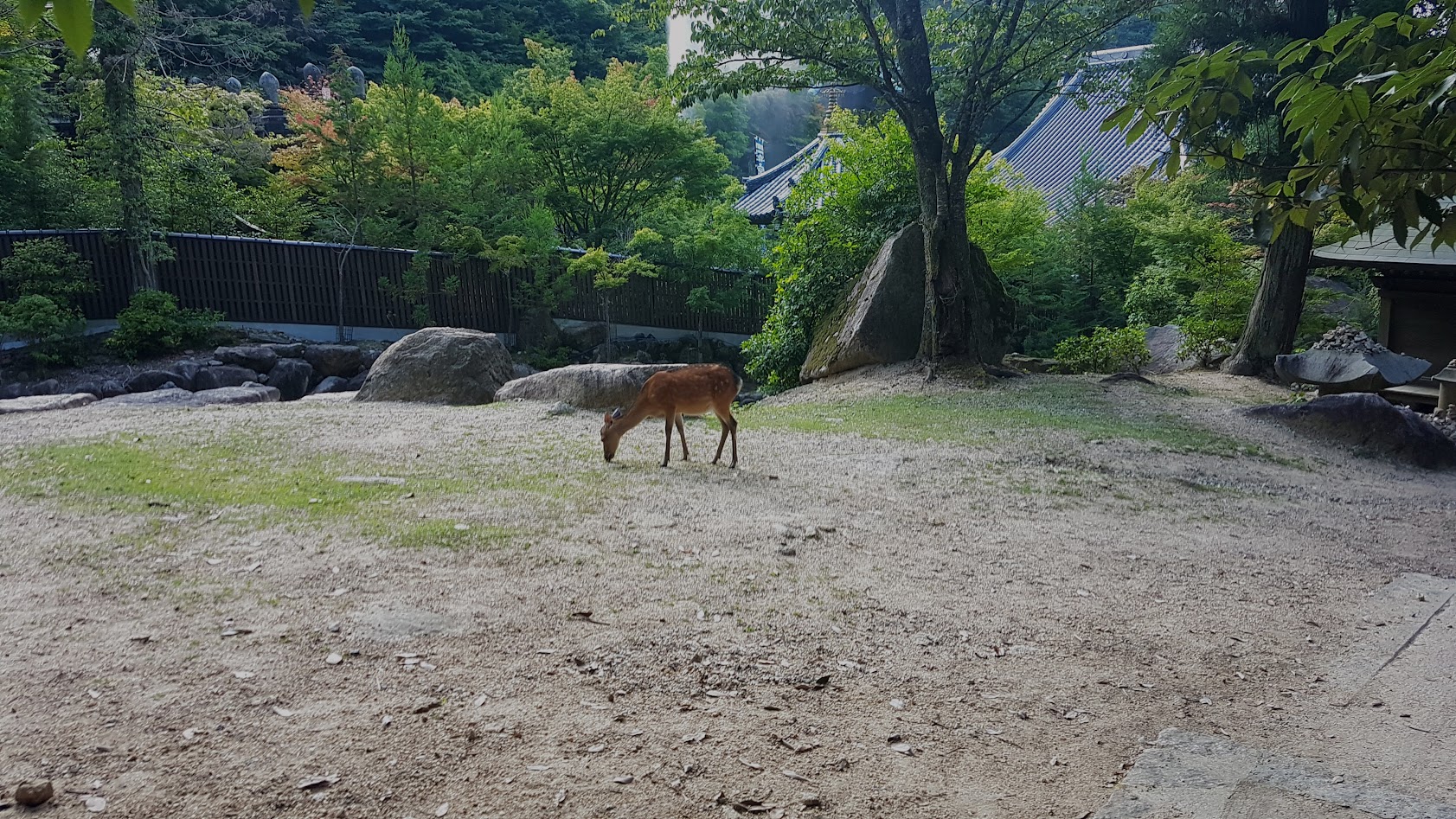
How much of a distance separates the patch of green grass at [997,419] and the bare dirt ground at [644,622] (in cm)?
121

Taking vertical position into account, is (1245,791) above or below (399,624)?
below

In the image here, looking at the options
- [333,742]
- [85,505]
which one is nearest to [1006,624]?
[333,742]

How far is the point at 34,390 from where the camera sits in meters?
14.4

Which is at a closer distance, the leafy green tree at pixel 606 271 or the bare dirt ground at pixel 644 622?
the bare dirt ground at pixel 644 622

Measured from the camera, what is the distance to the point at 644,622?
396cm

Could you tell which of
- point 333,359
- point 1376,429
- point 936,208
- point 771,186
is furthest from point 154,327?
point 771,186

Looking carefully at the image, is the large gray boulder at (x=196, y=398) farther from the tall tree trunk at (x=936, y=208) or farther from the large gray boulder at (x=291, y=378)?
the tall tree trunk at (x=936, y=208)

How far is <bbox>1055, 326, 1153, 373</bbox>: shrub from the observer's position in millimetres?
14148

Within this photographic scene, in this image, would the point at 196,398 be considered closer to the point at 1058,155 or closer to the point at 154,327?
the point at 154,327

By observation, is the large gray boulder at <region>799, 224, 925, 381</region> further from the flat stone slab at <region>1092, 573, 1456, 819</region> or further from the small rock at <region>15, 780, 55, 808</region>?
the small rock at <region>15, 780, 55, 808</region>

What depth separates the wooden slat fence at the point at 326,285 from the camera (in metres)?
17.0

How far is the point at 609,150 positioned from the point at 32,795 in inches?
822

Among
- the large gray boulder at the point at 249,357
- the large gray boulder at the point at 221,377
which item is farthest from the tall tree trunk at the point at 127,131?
the large gray boulder at the point at 221,377

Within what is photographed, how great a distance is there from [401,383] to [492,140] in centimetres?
1158
